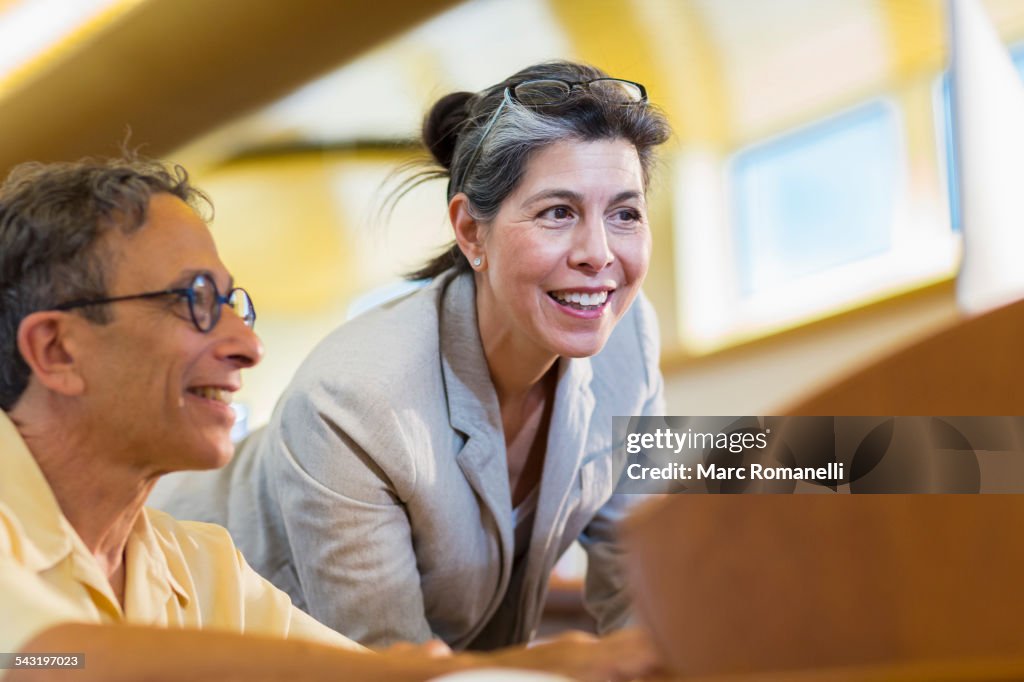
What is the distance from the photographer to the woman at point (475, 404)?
105 centimetres

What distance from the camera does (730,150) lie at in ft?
10.5

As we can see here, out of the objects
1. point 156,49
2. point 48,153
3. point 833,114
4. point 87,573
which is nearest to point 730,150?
point 833,114

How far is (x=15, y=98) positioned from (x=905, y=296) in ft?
6.48

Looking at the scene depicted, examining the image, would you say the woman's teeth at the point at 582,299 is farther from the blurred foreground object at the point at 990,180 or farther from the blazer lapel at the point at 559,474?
the blurred foreground object at the point at 990,180

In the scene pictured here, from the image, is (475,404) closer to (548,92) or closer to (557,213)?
(557,213)

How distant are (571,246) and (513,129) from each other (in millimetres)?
122

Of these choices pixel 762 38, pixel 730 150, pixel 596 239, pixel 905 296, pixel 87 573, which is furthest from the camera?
pixel 730 150

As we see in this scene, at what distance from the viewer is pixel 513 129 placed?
112 centimetres

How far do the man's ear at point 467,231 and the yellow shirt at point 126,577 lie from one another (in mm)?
438

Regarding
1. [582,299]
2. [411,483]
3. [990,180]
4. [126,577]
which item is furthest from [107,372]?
[990,180]

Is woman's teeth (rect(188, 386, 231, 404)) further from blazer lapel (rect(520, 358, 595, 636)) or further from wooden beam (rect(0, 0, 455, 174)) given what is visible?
wooden beam (rect(0, 0, 455, 174))

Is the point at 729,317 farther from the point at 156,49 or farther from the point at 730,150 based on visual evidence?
the point at 156,49

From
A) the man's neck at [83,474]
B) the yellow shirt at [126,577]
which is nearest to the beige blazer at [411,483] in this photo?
the yellow shirt at [126,577]

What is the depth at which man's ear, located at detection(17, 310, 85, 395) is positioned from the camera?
0.67m
